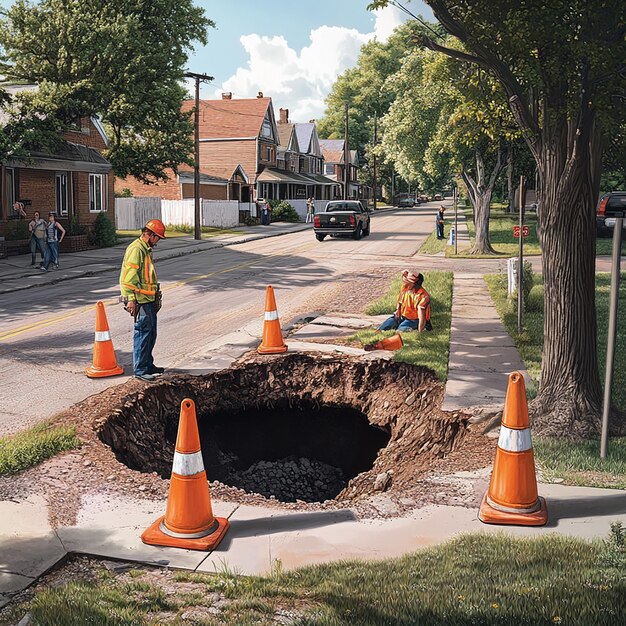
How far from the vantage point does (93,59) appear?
23719mm

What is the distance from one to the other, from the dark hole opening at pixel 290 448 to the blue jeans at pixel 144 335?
98 cm

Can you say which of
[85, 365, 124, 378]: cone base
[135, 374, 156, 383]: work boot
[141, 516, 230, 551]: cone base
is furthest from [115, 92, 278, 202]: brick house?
[141, 516, 230, 551]: cone base

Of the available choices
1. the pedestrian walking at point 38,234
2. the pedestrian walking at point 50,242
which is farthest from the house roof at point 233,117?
the pedestrian walking at point 50,242

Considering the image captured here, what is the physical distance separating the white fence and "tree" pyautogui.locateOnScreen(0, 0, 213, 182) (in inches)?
434

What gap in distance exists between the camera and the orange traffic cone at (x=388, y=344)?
32.2ft

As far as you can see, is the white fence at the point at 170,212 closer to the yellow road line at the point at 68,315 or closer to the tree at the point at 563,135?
the yellow road line at the point at 68,315

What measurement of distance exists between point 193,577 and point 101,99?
22221 millimetres

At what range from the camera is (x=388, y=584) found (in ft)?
12.8

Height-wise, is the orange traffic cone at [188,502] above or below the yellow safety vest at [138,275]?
below

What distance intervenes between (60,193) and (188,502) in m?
26.2

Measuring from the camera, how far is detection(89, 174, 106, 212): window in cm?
3100

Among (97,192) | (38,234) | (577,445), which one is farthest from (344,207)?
(577,445)

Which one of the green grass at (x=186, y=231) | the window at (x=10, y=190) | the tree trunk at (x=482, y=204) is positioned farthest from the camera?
the green grass at (x=186, y=231)

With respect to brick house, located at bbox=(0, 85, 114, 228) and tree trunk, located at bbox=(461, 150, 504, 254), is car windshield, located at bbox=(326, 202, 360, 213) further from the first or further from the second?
brick house, located at bbox=(0, 85, 114, 228)
